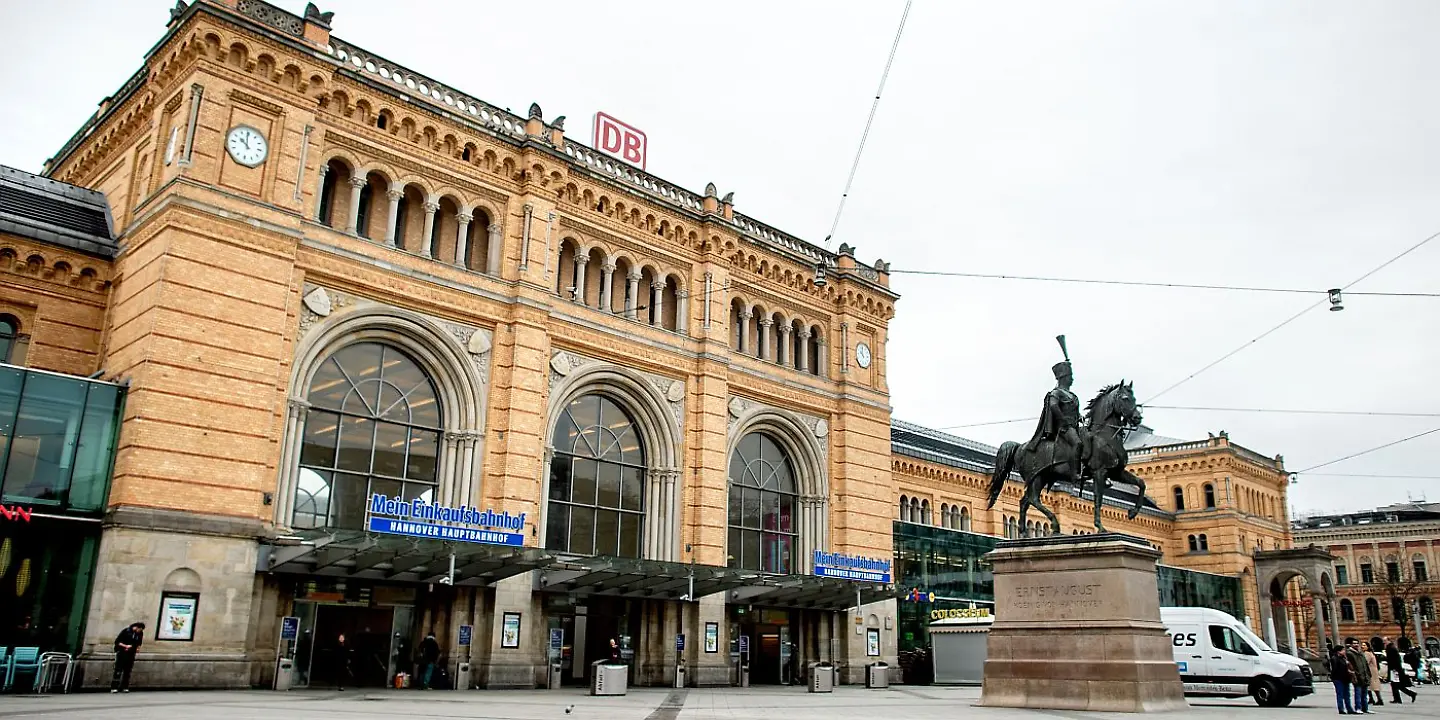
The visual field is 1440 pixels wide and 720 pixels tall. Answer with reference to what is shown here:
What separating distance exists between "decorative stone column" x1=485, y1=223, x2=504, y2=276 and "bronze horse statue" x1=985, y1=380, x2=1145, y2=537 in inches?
671

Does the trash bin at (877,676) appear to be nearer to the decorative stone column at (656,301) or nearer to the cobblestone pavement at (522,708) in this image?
the cobblestone pavement at (522,708)

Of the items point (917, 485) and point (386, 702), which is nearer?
point (386, 702)

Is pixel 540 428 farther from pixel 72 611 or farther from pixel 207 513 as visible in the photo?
pixel 72 611

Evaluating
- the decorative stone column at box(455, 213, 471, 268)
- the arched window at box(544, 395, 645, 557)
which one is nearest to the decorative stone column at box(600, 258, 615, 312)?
the arched window at box(544, 395, 645, 557)

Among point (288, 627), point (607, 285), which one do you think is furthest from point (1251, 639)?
point (288, 627)

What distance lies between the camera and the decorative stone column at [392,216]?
30.8m

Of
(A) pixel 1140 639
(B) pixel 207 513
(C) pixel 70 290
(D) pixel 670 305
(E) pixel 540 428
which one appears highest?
(D) pixel 670 305

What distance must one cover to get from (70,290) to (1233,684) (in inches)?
1337

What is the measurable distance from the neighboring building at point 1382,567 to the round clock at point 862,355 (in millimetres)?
68947

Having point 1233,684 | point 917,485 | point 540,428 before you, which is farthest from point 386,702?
point 917,485

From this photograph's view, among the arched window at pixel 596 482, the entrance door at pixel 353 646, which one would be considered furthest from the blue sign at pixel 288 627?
the arched window at pixel 596 482

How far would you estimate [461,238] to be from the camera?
32.6 meters

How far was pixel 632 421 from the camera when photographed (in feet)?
121

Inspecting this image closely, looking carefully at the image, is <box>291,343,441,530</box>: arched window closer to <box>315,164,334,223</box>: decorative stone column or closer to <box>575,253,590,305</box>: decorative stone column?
<box>315,164,334,223</box>: decorative stone column
